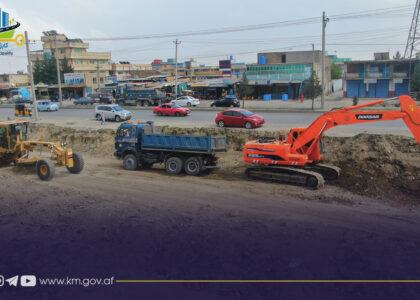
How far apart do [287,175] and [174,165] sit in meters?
5.64

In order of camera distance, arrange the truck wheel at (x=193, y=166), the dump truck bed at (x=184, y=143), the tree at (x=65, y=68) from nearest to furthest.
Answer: the dump truck bed at (x=184, y=143) → the truck wheel at (x=193, y=166) → the tree at (x=65, y=68)

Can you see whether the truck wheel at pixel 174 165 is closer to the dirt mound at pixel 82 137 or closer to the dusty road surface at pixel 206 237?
the dusty road surface at pixel 206 237

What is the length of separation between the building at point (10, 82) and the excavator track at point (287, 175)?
95.0 meters

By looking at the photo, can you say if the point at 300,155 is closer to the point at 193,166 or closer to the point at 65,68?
the point at 193,166

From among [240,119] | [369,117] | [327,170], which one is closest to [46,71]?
[240,119]

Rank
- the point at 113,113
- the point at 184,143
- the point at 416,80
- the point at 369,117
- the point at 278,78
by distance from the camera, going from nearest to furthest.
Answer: the point at 369,117
the point at 184,143
the point at 113,113
the point at 416,80
the point at 278,78

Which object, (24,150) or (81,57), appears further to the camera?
(81,57)

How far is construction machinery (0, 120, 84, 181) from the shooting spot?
20750 mm

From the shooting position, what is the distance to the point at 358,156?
22609 mm

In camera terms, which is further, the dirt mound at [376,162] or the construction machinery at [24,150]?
the construction machinery at [24,150]

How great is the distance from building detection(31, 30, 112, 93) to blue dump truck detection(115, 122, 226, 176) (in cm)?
7210

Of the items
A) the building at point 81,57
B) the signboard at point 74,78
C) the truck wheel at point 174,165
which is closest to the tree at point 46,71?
the building at point 81,57

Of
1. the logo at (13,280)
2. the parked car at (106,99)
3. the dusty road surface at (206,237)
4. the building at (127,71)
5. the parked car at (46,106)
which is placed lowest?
the logo at (13,280)

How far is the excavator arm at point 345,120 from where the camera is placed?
1546cm
